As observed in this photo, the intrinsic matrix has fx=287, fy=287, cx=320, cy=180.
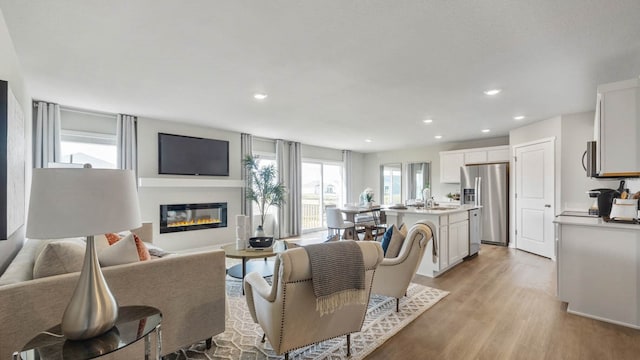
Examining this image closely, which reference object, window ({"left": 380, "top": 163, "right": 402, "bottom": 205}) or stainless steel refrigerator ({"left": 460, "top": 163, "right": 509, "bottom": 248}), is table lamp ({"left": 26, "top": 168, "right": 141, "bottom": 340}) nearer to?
stainless steel refrigerator ({"left": 460, "top": 163, "right": 509, "bottom": 248})

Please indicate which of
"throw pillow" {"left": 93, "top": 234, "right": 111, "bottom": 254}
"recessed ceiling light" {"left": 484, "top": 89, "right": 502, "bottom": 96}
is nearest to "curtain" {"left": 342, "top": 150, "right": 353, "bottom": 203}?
"recessed ceiling light" {"left": 484, "top": 89, "right": 502, "bottom": 96}

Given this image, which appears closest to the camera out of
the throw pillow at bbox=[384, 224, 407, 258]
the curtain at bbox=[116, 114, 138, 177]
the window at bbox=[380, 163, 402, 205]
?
the throw pillow at bbox=[384, 224, 407, 258]

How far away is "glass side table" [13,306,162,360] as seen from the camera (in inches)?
44.1

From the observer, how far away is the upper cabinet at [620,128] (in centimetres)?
250

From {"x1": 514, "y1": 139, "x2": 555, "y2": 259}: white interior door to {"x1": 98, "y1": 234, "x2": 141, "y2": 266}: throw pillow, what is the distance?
228 inches

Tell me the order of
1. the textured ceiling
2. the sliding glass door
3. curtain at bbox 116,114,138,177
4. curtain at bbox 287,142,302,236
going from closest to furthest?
the textured ceiling < curtain at bbox 116,114,138,177 < curtain at bbox 287,142,302,236 < the sliding glass door

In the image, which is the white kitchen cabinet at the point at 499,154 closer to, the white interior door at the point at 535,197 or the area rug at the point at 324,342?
the white interior door at the point at 535,197

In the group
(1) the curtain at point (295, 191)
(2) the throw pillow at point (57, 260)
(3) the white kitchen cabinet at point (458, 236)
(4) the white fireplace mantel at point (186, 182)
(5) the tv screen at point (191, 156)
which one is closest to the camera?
(2) the throw pillow at point (57, 260)

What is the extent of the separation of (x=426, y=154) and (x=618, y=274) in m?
5.58

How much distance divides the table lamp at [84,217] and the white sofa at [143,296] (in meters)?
0.40

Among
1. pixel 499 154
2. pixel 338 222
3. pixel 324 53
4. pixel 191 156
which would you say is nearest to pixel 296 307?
pixel 324 53

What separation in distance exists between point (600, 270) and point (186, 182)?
5.65m

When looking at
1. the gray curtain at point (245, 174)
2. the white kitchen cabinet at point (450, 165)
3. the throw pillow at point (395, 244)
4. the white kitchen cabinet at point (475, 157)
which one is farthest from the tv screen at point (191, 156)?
the white kitchen cabinet at point (475, 157)

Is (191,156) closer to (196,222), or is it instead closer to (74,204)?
(196,222)
